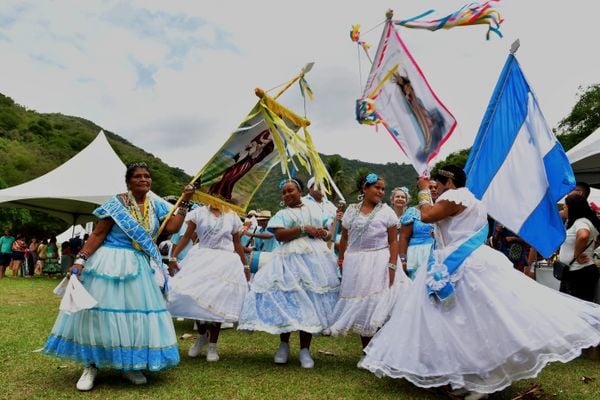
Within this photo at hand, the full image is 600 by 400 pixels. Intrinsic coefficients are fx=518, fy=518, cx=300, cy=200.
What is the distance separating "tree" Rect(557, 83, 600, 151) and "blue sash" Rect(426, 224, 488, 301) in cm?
4407

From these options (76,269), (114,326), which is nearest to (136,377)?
(114,326)

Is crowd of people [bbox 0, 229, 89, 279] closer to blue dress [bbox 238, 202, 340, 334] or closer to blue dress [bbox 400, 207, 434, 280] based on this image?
blue dress [bbox 400, 207, 434, 280]

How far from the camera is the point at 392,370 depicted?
4344 millimetres

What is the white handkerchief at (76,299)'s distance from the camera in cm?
420

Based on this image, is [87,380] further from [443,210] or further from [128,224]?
[443,210]

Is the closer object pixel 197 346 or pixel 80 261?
pixel 80 261

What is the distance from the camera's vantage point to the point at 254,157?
19.6 ft

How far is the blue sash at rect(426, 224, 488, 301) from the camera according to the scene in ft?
14.3

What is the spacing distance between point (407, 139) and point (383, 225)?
1.10 m

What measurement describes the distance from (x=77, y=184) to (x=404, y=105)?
15327 mm

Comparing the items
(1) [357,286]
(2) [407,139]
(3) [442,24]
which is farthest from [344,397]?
(3) [442,24]

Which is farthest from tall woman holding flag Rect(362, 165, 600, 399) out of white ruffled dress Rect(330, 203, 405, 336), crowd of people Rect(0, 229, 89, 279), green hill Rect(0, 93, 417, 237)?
green hill Rect(0, 93, 417, 237)

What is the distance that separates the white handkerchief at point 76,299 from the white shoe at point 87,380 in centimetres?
67

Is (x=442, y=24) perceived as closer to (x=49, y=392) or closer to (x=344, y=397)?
(x=344, y=397)
